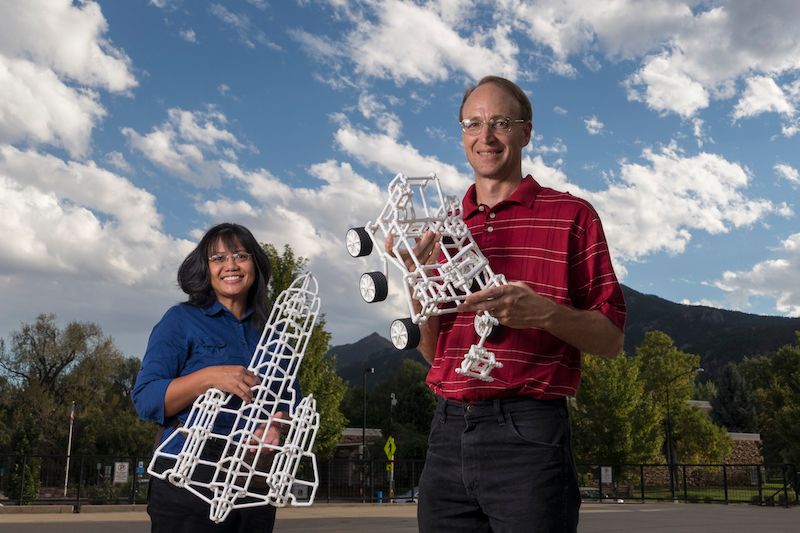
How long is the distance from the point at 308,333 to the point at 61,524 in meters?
15.1

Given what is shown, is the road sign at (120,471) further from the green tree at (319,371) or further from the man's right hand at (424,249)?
the man's right hand at (424,249)

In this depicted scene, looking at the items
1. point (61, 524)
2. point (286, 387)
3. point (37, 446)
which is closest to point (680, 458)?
point (37, 446)

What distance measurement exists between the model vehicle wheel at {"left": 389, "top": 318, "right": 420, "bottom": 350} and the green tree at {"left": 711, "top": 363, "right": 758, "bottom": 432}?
84.5 m

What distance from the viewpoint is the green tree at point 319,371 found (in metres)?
30.7

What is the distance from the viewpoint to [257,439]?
287cm

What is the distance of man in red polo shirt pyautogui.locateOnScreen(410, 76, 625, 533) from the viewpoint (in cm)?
245

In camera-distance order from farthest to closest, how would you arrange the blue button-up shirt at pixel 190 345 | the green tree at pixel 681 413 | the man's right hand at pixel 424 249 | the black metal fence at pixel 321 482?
the green tree at pixel 681 413 < the black metal fence at pixel 321 482 < the blue button-up shirt at pixel 190 345 < the man's right hand at pixel 424 249

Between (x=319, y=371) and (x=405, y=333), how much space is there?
98.9 ft

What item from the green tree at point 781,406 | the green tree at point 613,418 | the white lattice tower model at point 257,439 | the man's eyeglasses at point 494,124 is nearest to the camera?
the man's eyeglasses at point 494,124

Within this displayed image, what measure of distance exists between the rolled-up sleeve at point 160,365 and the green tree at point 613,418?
133ft

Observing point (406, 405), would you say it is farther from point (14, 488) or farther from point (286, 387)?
point (286, 387)

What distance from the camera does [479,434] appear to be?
8.32ft

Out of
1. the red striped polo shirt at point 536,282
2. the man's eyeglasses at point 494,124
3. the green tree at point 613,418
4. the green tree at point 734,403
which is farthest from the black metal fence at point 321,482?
the green tree at point 734,403

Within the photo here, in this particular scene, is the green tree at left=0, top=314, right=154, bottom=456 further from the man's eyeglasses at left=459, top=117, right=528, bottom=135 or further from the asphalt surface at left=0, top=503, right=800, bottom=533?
the man's eyeglasses at left=459, top=117, right=528, bottom=135
